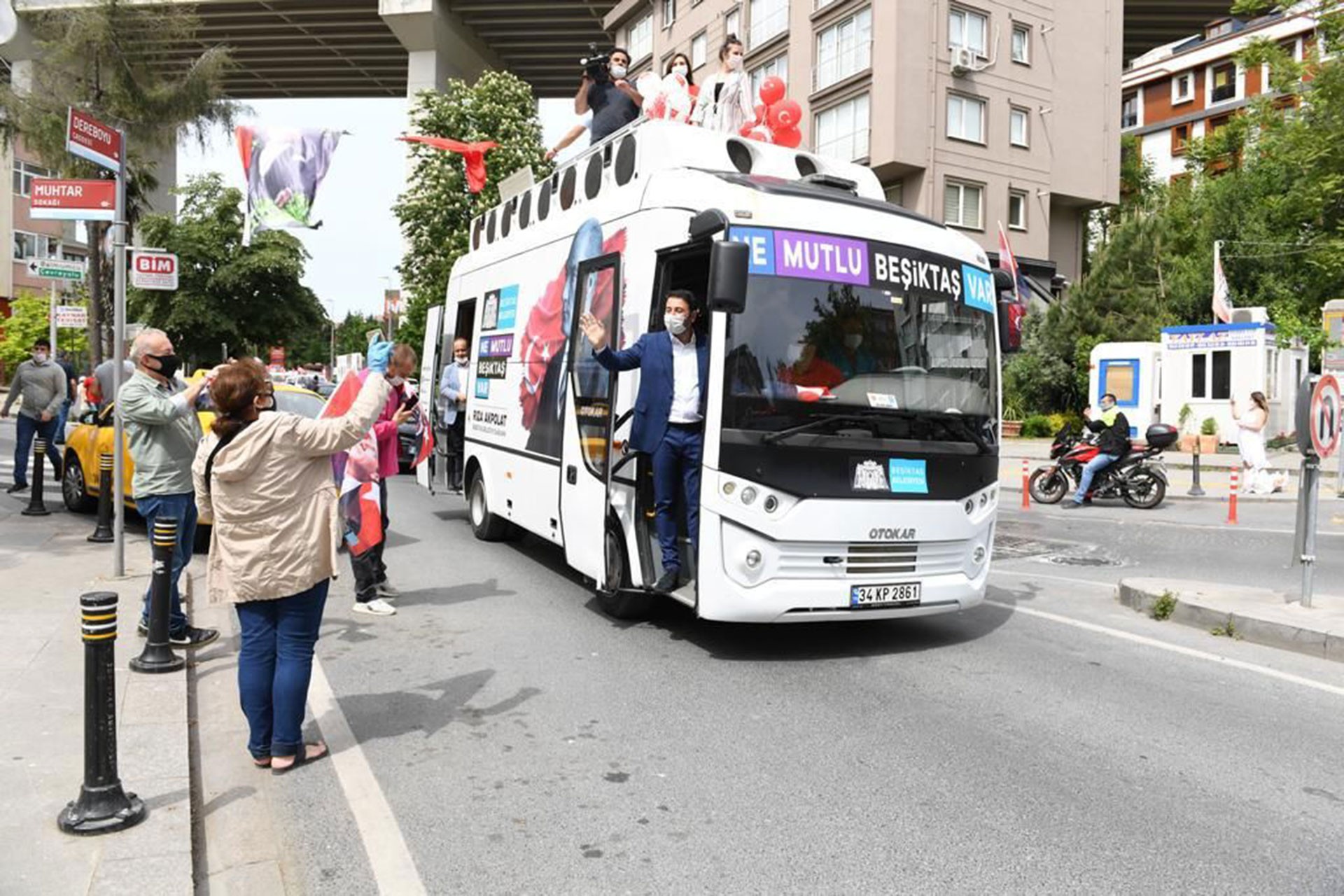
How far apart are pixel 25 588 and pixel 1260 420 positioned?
56.7ft

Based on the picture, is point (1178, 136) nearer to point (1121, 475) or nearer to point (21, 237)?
point (1121, 475)

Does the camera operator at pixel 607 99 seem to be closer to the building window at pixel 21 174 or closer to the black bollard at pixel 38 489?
the black bollard at pixel 38 489

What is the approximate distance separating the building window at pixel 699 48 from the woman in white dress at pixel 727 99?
31621 mm

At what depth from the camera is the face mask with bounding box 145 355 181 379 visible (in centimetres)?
588

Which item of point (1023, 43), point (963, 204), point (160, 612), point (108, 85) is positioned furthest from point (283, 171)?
point (1023, 43)

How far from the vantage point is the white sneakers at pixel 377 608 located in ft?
24.4

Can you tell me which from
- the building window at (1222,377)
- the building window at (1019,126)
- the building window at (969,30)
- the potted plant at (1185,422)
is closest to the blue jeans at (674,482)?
the potted plant at (1185,422)

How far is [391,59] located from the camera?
58000 millimetres

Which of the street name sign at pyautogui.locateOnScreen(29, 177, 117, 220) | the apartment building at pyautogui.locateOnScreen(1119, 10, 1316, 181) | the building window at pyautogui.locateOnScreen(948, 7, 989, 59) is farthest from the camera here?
the apartment building at pyautogui.locateOnScreen(1119, 10, 1316, 181)

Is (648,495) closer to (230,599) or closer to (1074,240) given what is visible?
(230,599)

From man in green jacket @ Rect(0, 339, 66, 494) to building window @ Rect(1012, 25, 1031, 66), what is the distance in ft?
102

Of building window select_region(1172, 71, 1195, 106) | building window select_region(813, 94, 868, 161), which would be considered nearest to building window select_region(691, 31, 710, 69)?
building window select_region(813, 94, 868, 161)

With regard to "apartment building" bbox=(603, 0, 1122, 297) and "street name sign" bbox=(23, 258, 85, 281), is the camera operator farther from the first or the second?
"apartment building" bbox=(603, 0, 1122, 297)

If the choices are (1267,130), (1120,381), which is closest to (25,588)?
(1120,381)
